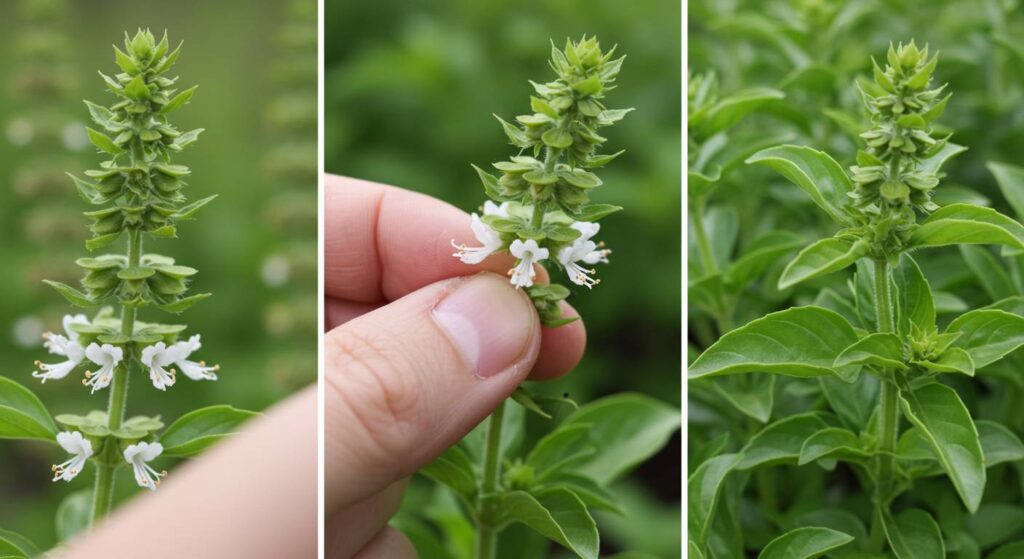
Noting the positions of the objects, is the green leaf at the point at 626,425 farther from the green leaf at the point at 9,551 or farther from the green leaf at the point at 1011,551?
the green leaf at the point at 9,551

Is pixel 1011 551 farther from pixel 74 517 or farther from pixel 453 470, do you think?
pixel 74 517

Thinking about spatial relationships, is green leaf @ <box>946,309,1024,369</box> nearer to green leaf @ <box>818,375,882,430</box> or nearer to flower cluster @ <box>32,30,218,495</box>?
green leaf @ <box>818,375,882,430</box>

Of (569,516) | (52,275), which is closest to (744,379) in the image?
(569,516)

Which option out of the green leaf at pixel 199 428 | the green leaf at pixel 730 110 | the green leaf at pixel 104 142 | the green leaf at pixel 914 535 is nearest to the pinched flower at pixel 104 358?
the green leaf at pixel 199 428

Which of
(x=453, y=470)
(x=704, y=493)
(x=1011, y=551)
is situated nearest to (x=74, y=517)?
(x=453, y=470)

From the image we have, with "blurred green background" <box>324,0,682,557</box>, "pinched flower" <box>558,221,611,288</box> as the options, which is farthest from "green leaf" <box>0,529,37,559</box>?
"pinched flower" <box>558,221,611,288</box>

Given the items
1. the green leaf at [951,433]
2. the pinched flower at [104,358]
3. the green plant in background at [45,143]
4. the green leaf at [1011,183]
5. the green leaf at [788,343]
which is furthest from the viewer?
the green plant in background at [45,143]

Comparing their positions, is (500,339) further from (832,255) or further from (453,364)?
(832,255)
